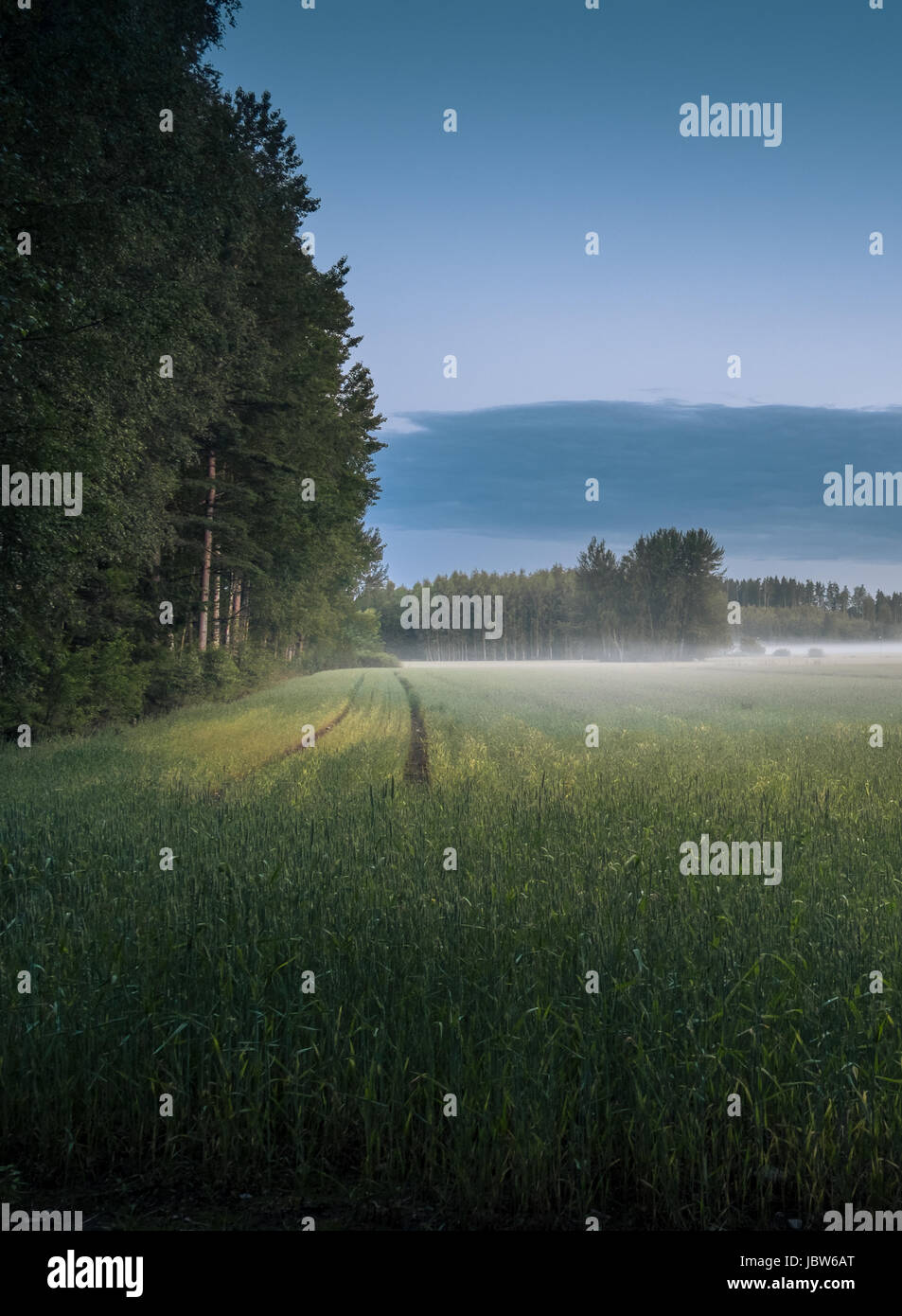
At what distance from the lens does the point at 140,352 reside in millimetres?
20969

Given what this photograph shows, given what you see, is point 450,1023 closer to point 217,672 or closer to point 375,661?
point 217,672

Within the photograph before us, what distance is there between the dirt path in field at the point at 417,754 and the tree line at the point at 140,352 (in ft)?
28.9

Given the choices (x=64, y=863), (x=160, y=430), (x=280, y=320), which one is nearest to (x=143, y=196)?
(x=160, y=430)

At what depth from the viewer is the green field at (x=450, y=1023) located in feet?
15.5

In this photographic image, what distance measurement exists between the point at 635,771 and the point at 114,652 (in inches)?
706

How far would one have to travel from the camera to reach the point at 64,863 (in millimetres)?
11070

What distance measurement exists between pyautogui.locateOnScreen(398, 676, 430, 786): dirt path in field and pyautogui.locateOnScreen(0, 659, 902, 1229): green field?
6.36 m

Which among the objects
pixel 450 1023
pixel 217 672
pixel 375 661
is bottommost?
pixel 375 661

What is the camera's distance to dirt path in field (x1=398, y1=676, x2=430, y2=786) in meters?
19.8

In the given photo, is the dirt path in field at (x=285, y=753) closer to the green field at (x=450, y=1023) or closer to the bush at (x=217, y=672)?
the green field at (x=450, y=1023)

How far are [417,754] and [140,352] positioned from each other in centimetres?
1268

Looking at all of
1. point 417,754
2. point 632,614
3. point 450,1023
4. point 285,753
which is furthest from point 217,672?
point 632,614

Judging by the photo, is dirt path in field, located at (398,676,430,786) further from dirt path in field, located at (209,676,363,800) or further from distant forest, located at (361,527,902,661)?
distant forest, located at (361,527,902,661)

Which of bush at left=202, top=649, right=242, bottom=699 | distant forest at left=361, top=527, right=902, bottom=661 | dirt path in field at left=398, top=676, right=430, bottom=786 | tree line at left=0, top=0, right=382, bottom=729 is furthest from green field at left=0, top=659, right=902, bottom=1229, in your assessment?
distant forest at left=361, top=527, right=902, bottom=661
